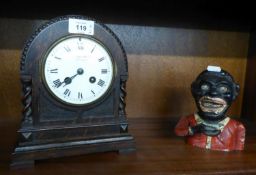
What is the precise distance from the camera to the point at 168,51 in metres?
0.96

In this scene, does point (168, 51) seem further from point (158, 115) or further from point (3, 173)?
point (3, 173)

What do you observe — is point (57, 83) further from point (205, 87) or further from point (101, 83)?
point (205, 87)

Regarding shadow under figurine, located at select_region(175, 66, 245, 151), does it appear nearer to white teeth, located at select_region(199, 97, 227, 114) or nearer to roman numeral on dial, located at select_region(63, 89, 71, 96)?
white teeth, located at select_region(199, 97, 227, 114)

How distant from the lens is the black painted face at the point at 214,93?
67 cm

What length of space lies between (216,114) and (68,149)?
358mm

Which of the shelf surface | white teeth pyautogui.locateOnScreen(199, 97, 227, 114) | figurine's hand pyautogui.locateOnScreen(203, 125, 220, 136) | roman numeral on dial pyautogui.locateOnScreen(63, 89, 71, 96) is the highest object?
roman numeral on dial pyautogui.locateOnScreen(63, 89, 71, 96)

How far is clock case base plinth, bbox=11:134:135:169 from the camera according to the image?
546mm

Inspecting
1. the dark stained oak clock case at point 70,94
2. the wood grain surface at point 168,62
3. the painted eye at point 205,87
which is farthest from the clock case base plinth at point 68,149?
the wood grain surface at point 168,62

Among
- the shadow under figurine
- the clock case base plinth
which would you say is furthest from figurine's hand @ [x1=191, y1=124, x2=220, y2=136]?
the clock case base plinth

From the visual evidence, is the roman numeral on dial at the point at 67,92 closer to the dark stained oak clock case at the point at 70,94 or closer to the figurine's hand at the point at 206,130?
the dark stained oak clock case at the point at 70,94

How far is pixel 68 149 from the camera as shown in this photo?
582mm

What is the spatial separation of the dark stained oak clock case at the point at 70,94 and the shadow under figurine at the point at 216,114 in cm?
19

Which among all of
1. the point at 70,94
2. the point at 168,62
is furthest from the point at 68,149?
the point at 168,62

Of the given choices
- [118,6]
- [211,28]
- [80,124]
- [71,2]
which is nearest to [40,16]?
[71,2]
